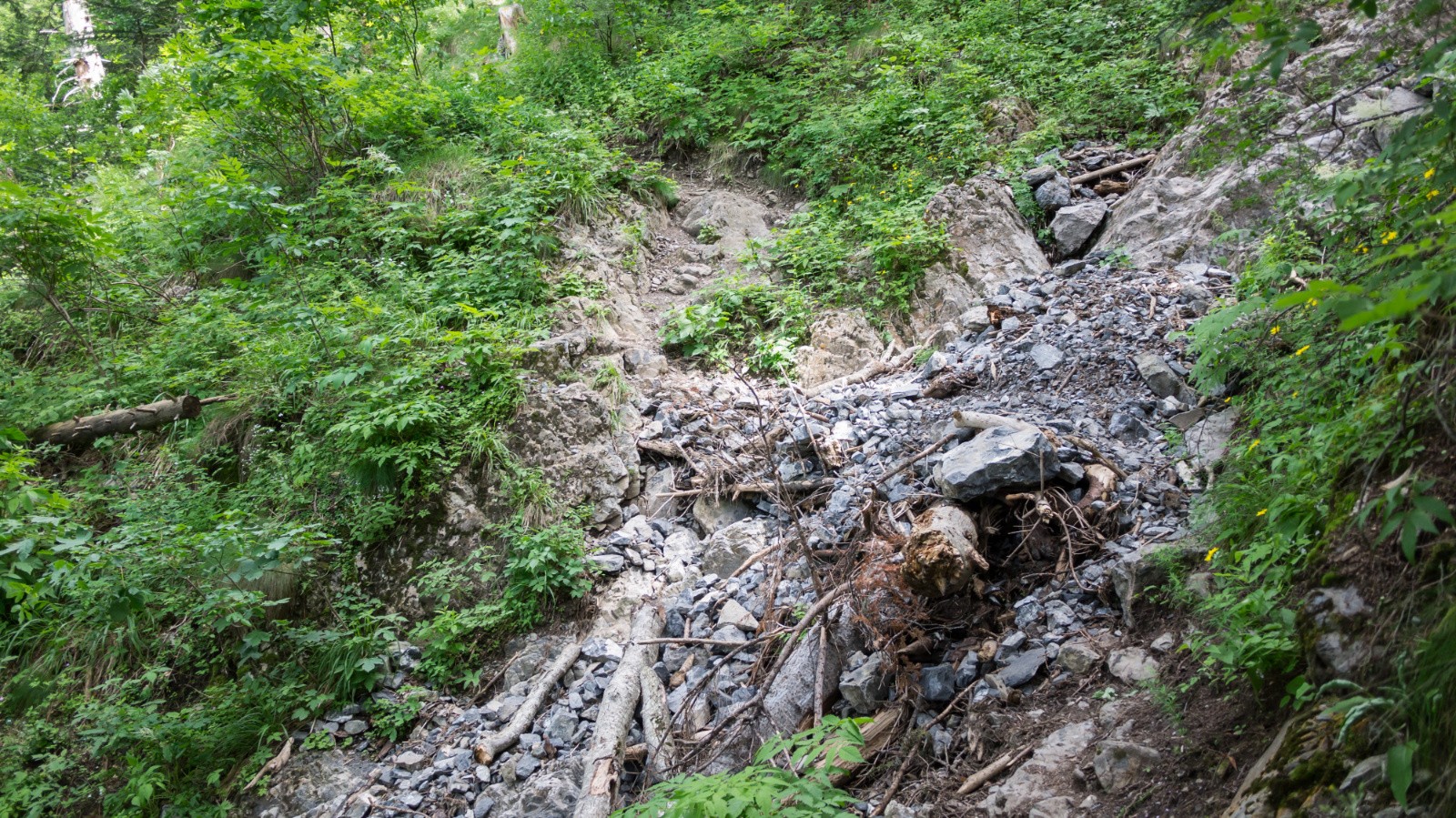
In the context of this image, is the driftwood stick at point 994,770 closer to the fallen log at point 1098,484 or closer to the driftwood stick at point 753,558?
the fallen log at point 1098,484

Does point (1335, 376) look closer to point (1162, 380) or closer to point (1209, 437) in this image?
point (1209, 437)

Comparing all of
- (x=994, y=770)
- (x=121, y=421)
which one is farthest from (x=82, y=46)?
(x=994, y=770)

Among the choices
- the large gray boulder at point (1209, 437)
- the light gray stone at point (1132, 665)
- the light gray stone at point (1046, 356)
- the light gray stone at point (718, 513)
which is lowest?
the light gray stone at point (1132, 665)

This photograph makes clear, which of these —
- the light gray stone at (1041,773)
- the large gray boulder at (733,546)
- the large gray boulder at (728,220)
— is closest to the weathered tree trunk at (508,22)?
the large gray boulder at (728,220)

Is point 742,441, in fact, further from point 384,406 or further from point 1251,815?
point 1251,815

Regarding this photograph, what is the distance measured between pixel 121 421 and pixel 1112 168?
387 inches

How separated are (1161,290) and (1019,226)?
71.4 inches

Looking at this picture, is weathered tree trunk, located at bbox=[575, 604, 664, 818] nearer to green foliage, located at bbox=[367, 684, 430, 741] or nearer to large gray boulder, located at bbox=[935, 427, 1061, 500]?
green foliage, located at bbox=[367, 684, 430, 741]

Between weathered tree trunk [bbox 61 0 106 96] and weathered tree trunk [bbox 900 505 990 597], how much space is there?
15.8 m

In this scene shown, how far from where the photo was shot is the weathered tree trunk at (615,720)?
3.86 meters

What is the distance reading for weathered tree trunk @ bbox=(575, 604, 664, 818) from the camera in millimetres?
3855

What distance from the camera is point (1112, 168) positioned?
7383mm

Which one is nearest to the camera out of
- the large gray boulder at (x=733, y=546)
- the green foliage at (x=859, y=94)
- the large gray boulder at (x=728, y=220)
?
the large gray boulder at (x=733, y=546)

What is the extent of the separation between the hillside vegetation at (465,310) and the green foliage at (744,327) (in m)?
0.05
